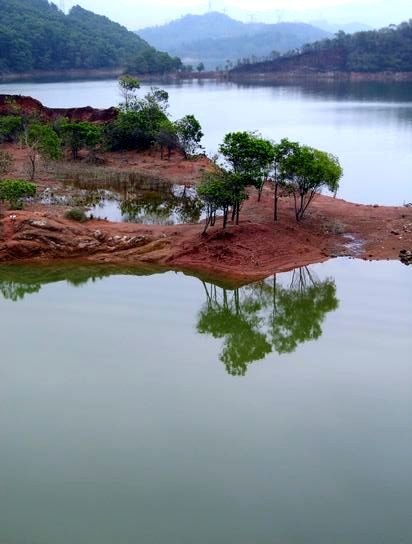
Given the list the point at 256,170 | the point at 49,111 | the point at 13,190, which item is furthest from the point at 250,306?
the point at 49,111

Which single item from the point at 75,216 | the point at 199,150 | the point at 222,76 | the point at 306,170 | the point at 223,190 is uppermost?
the point at 222,76

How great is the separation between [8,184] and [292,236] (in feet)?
32.1

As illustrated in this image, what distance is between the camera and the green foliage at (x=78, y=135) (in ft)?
103

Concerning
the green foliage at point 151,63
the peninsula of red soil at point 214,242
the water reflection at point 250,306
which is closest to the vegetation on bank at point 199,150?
the peninsula of red soil at point 214,242

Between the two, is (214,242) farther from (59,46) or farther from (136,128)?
(59,46)

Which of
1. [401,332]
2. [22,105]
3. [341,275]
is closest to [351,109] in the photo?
[22,105]

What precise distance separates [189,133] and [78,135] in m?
5.81

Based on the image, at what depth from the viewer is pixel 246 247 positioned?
1841cm

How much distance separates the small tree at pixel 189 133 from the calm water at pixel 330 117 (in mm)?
5982

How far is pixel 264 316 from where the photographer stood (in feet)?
51.0

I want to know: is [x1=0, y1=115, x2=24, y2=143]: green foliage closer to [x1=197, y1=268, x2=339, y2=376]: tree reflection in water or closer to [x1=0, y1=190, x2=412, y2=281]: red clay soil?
[x1=0, y1=190, x2=412, y2=281]: red clay soil

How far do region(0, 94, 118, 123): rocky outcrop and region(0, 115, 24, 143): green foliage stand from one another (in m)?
2.69

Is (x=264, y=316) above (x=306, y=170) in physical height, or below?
below

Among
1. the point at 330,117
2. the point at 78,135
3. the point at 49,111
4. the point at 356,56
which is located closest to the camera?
the point at 78,135
